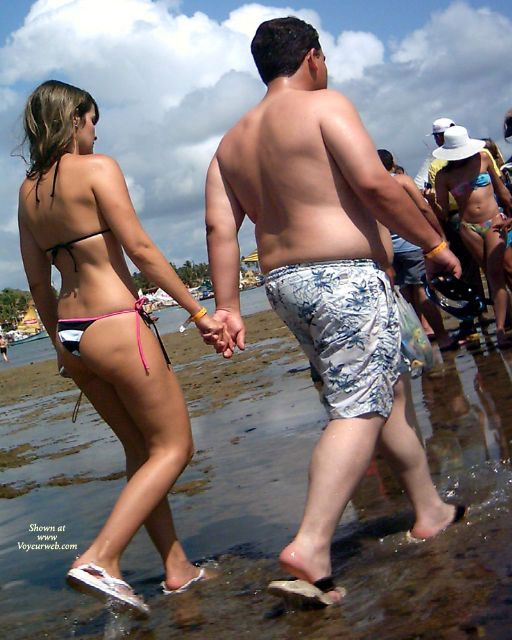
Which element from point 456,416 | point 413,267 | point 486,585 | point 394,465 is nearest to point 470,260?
point 413,267

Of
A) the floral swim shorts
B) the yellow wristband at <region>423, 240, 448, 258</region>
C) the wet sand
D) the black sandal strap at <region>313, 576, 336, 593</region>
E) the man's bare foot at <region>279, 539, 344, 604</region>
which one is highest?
the yellow wristband at <region>423, 240, 448, 258</region>

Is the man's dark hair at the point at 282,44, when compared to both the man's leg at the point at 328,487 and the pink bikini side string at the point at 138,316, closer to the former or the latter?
the pink bikini side string at the point at 138,316

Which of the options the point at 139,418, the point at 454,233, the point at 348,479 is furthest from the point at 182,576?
the point at 454,233

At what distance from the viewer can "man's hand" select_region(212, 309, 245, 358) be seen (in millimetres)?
3674

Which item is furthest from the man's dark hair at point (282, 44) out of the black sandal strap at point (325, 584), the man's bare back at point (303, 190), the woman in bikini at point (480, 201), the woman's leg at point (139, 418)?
the woman in bikini at point (480, 201)

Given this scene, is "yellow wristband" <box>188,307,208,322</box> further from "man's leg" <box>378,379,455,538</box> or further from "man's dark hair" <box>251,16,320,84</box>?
"man's dark hair" <box>251,16,320,84</box>

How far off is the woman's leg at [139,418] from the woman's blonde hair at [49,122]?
74 centimetres

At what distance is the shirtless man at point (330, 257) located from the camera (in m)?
3.15

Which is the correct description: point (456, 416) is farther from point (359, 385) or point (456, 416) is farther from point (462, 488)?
point (359, 385)

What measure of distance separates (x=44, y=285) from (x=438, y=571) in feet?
6.87

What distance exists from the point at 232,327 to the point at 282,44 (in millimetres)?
1171

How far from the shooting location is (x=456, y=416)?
5.32 m

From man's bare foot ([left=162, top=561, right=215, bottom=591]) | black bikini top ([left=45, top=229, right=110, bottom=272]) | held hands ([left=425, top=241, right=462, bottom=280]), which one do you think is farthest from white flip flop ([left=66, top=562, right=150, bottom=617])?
held hands ([left=425, top=241, right=462, bottom=280])

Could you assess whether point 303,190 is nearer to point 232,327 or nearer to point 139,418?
point 232,327
